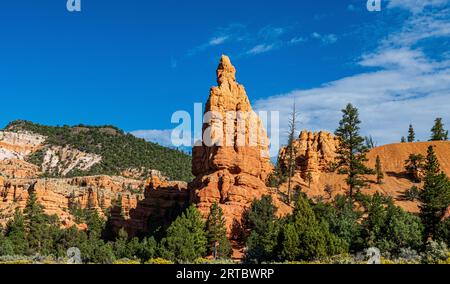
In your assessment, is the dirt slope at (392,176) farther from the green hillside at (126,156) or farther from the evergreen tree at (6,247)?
the green hillside at (126,156)

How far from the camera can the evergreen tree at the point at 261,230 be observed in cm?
3812

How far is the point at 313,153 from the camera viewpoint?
302 ft

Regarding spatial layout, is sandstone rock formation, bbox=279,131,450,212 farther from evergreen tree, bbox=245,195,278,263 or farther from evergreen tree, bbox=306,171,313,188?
evergreen tree, bbox=245,195,278,263

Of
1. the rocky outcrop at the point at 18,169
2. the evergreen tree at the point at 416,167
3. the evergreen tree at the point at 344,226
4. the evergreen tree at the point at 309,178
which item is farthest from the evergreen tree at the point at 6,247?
the rocky outcrop at the point at 18,169

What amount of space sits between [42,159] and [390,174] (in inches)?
5221

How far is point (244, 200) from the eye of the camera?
170 feet

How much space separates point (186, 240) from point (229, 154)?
1587 cm

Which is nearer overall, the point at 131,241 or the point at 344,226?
the point at 344,226

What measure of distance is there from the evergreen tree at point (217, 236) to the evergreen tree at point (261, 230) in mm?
2151

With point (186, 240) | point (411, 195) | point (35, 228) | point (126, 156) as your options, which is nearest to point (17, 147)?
point (126, 156)

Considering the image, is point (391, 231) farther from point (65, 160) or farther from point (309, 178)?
point (65, 160)

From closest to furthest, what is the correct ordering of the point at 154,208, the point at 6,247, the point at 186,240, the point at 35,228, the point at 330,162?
the point at 186,240 → the point at 6,247 → the point at 35,228 → the point at 154,208 → the point at 330,162
